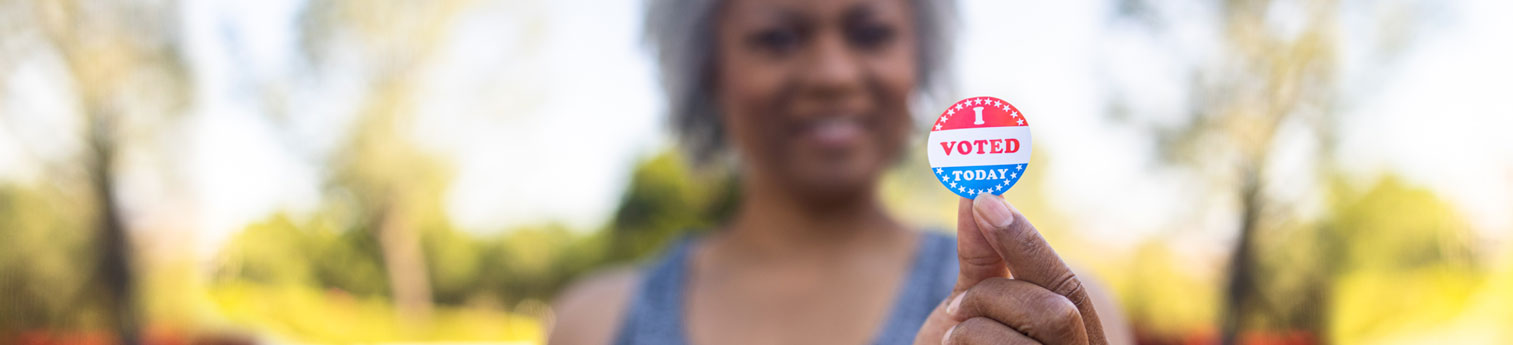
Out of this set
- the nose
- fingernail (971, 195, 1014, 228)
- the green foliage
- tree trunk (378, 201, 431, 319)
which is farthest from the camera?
tree trunk (378, 201, 431, 319)

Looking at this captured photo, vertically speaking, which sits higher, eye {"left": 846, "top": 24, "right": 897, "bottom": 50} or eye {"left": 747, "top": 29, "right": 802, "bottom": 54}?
eye {"left": 747, "top": 29, "right": 802, "bottom": 54}

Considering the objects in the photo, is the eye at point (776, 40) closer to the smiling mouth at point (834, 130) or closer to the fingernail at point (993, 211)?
the smiling mouth at point (834, 130)

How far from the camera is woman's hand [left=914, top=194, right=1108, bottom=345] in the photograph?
0.88 m

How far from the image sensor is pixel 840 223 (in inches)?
75.5

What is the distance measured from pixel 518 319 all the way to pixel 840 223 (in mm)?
6187

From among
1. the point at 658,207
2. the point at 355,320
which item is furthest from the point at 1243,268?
the point at 355,320

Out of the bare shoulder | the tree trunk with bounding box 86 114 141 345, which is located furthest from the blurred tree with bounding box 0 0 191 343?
the bare shoulder

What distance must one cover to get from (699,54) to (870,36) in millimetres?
471

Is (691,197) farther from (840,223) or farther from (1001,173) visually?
(1001,173)

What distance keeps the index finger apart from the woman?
64 centimetres

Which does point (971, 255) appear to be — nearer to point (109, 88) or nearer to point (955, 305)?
point (955, 305)

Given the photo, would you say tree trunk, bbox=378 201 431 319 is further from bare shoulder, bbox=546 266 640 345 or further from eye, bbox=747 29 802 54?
eye, bbox=747 29 802 54

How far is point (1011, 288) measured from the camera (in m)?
0.91

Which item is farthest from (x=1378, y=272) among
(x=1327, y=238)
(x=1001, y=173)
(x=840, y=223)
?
→ (x=1001, y=173)
